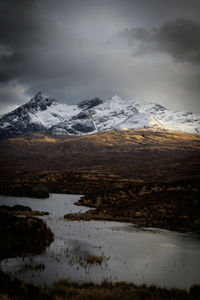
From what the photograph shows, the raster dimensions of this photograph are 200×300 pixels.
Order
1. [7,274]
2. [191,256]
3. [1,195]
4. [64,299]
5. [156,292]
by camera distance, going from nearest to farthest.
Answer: [64,299] → [156,292] → [7,274] → [191,256] → [1,195]

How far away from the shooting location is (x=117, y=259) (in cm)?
2009

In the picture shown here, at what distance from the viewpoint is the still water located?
16.5m

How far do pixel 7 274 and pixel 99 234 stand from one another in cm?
1341

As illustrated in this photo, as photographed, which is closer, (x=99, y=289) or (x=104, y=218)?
(x=99, y=289)

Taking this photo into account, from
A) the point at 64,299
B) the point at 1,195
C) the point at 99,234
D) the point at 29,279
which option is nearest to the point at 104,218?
the point at 99,234

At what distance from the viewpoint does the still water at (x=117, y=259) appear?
54.1 ft

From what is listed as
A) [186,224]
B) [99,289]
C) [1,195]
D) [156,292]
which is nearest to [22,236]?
[99,289]

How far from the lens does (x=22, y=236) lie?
23.0m

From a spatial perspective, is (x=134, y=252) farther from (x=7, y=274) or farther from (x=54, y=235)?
(x=7, y=274)

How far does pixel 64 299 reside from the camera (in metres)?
13.0

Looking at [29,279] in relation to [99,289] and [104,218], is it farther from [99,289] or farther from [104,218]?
[104,218]

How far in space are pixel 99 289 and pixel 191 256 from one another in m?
9.62

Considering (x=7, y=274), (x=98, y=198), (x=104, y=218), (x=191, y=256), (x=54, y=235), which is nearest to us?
(x=7, y=274)

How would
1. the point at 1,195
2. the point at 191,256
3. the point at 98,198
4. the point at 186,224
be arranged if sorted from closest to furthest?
1. the point at 191,256
2. the point at 186,224
3. the point at 98,198
4. the point at 1,195
